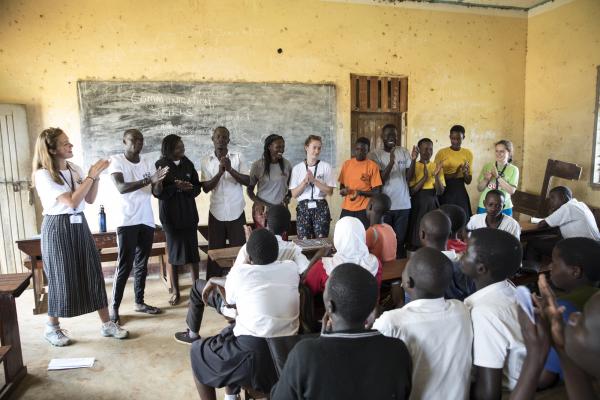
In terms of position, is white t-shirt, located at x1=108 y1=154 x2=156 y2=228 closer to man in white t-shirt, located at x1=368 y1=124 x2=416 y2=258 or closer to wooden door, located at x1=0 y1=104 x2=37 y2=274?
wooden door, located at x1=0 y1=104 x2=37 y2=274

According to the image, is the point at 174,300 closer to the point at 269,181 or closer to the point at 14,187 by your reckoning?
the point at 269,181

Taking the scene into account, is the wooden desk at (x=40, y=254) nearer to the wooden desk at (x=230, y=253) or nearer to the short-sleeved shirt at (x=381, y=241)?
the wooden desk at (x=230, y=253)

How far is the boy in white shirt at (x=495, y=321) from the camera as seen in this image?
1.46 metres

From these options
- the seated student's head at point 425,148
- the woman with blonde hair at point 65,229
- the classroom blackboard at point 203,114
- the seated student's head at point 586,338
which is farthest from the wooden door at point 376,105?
the seated student's head at point 586,338

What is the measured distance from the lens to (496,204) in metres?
3.29

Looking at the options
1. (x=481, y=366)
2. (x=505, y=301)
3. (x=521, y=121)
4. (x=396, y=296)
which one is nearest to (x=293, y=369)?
(x=481, y=366)

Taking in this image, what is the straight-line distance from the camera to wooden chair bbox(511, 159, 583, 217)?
5855mm

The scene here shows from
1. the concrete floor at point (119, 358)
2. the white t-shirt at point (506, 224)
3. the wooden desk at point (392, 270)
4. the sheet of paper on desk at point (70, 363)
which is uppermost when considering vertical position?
the white t-shirt at point (506, 224)

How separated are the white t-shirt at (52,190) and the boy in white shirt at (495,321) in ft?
8.63

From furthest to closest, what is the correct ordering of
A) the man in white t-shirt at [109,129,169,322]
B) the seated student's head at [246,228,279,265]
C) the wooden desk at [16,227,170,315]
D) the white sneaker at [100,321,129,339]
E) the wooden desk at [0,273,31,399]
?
the wooden desk at [16,227,170,315], the man in white t-shirt at [109,129,169,322], the white sneaker at [100,321,129,339], the wooden desk at [0,273,31,399], the seated student's head at [246,228,279,265]

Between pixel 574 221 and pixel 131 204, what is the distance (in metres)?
3.66

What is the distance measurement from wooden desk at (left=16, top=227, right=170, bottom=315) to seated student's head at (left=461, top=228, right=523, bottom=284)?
3642 mm

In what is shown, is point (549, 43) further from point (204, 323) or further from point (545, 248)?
point (204, 323)

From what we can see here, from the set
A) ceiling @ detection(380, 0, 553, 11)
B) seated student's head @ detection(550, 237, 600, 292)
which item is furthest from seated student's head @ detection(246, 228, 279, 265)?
ceiling @ detection(380, 0, 553, 11)
